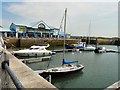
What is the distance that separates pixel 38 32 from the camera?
55438 mm

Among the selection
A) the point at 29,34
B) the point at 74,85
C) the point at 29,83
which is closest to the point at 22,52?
the point at 74,85

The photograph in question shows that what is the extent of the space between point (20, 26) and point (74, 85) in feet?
136

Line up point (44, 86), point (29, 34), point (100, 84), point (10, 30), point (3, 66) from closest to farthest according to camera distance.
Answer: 1. point (3, 66)
2. point (44, 86)
3. point (100, 84)
4. point (10, 30)
5. point (29, 34)

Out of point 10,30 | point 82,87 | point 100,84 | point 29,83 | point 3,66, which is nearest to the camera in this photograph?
point 3,66

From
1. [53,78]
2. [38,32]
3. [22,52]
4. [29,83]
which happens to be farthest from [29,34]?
[29,83]

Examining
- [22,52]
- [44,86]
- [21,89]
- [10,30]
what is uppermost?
[10,30]

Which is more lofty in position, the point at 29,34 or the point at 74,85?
the point at 29,34

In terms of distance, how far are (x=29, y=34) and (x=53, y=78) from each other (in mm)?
42433

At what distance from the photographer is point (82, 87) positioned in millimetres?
12258

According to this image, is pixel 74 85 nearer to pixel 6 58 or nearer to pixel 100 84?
pixel 100 84

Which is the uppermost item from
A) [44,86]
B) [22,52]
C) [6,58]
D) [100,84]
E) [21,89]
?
→ [6,58]

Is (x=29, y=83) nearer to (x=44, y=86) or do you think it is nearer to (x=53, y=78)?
(x=44, y=86)

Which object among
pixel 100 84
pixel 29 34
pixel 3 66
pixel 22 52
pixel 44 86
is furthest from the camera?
pixel 29 34

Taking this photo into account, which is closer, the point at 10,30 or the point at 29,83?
the point at 29,83
